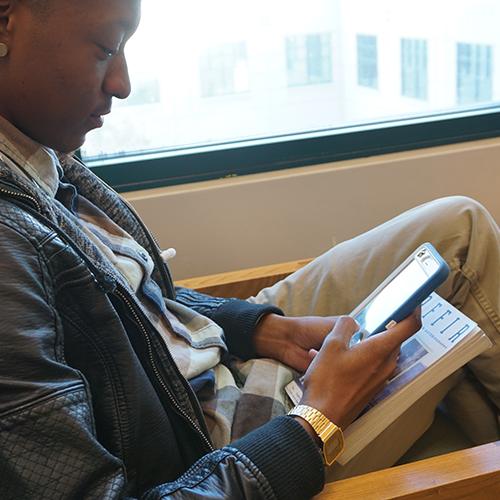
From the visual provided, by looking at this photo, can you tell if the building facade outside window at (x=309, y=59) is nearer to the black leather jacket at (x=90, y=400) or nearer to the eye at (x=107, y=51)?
the eye at (x=107, y=51)

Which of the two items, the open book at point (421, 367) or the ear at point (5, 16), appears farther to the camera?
the open book at point (421, 367)

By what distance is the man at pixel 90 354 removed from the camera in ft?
1.91

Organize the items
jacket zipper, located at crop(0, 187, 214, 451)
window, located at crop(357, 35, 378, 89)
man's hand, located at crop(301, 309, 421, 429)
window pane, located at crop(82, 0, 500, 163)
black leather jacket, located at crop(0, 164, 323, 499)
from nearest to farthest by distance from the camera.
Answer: black leather jacket, located at crop(0, 164, 323, 499) < jacket zipper, located at crop(0, 187, 214, 451) < man's hand, located at crop(301, 309, 421, 429) < window pane, located at crop(82, 0, 500, 163) < window, located at crop(357, 35, 378, 89)

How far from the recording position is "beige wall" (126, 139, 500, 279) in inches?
55.3

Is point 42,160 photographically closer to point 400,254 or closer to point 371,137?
point 400,254

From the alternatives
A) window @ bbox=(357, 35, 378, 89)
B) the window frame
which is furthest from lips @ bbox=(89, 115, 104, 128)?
window @ bbox=(357, 35, 378, 89)

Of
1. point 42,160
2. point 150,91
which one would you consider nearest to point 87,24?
point 42,160

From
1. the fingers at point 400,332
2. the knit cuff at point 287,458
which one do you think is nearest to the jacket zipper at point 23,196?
the knit cuff at point 287,458

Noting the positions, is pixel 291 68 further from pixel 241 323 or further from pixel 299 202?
pixel 241 323

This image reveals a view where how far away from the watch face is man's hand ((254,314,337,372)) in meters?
0.23

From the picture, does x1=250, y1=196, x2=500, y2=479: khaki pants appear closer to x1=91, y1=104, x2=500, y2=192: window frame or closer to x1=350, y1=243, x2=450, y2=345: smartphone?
x1=350, y1=243, x2=450, y2=345: smartphone

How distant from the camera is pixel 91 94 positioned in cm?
73

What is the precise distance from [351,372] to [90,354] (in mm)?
322

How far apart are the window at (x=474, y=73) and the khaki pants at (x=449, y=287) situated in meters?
0.69
